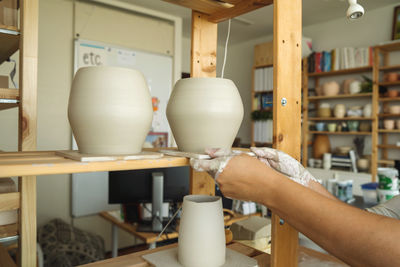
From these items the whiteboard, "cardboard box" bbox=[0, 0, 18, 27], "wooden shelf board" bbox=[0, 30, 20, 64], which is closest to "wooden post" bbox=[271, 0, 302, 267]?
"wooden shelf board" bbox=[0, 30, 20, 64]

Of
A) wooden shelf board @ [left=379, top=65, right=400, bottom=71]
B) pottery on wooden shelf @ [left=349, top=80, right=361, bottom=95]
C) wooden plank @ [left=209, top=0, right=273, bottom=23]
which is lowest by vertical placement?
wooden plank @ [left=209, top=0, right=273, bottom=23]

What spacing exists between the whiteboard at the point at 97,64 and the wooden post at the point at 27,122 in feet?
7.82

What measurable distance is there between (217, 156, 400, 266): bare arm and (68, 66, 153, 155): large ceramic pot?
0.71ft

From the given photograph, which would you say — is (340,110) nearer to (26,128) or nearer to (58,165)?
(26,128)

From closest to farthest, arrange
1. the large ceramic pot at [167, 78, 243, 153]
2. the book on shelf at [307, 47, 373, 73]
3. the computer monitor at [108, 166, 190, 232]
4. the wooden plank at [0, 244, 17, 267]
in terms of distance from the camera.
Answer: the large ceramic pot at [167, 78, 243, 153], the wooden plank at [0, 244, 17, 267], the computer monitor at [108, 166, 190, 232], the book on shelf at [307, 47, 373, 73]

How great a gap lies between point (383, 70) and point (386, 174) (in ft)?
7.96

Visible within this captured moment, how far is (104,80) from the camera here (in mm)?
615

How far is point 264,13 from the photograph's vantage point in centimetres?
387

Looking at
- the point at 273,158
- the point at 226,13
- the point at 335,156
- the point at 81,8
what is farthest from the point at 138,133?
the point at 335,156

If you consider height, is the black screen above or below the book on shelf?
below

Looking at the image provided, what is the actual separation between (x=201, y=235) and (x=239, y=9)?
635 millimetres

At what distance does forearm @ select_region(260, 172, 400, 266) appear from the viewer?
58 centimetres

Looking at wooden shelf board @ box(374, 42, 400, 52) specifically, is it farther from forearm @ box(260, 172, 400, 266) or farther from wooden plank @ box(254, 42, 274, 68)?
forearm @ box(260, 172, 400, 266)

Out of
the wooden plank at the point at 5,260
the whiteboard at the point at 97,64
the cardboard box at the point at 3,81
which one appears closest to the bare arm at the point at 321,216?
the wooden plank at the point at 5,260
